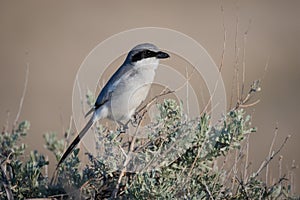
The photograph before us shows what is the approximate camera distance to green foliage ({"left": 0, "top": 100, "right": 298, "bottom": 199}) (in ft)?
11.6

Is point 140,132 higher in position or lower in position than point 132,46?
lower

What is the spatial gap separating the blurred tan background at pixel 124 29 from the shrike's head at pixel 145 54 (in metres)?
3.57

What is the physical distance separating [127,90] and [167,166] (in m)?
1.08

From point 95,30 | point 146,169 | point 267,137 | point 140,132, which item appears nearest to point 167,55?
point 140,132

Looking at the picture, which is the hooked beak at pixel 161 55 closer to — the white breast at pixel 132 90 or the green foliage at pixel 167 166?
the white breast at pixel 132 90

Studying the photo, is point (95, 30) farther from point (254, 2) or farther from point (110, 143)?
point (110, 143)

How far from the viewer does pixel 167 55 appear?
430 centimetres

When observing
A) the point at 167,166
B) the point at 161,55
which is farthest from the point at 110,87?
the point at 167,166

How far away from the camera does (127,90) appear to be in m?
4.56

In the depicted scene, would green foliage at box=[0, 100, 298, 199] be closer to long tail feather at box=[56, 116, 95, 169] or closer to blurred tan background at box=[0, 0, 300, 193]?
long tail feather at box=[56, 116, 95, 169]

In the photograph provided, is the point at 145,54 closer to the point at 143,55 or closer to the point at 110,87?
the point at 143,55

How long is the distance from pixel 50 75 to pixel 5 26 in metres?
2.56

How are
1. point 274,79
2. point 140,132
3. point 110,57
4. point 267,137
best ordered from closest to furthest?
point 140,132 → point 110,57 → point 267,137 → point 274,79

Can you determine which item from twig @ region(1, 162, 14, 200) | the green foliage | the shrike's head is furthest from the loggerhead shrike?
twig @ region(1, 162, 14, 200)
